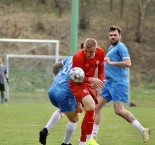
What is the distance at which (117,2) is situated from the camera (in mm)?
43875

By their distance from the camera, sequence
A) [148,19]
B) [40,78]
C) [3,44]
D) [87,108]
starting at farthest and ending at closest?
1. [148,19]
2. [3,44]
3. [40,78]
4. [87,108]

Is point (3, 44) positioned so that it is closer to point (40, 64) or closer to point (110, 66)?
point (40, 64)

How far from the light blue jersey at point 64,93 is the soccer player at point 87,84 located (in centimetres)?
25

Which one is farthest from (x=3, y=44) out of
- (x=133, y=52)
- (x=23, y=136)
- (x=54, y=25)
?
(x=23, y=136)

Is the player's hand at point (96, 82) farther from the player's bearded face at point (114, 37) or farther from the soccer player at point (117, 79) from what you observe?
the player's bearded face at point (114, 37)

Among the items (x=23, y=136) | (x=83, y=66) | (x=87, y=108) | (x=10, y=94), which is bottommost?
(x=10, y=94)

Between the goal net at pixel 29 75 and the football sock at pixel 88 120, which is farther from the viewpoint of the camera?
the goal net at pixel 29 75

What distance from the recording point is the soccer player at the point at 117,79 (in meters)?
12.0

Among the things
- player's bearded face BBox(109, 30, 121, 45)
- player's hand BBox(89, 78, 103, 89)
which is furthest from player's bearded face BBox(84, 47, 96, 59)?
player's bearded face BBox(109, 30, 121, 45)

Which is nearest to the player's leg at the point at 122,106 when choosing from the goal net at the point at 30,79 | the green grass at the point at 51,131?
the green grass at the point at 51,131

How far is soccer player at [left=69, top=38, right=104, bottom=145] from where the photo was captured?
10.1 m

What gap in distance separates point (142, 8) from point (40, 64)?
15.9m

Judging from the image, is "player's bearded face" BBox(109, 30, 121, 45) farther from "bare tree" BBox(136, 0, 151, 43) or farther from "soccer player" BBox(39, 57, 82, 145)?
"bare tree" BBox(136, 0, 151, 43)

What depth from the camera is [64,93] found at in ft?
34.5
